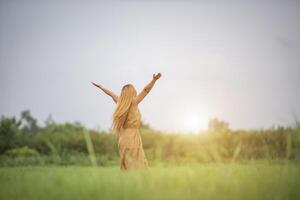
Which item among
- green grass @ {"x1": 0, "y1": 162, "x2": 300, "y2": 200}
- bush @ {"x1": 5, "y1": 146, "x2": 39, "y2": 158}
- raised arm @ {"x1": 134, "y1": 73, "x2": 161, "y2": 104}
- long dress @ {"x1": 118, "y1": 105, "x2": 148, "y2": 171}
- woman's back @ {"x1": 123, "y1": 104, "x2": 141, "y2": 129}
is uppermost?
raised arm @ {"x1": 134, "y1": 73, "x2": 161, "y2": 104}

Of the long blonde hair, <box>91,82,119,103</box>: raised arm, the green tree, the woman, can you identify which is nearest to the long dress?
the woman

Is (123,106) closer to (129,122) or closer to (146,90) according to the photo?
(129,122)

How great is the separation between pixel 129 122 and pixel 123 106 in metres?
0.29

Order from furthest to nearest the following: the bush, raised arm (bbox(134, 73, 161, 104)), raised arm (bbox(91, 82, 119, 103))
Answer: the bush → raised arm (bbox(91, 82, 119, 103)) → raised arm (bbox(134, 73, 161, 104))

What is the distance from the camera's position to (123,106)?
7.45 meters

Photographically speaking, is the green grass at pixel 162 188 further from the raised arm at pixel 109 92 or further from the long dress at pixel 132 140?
the raised arm at pixel 109 92

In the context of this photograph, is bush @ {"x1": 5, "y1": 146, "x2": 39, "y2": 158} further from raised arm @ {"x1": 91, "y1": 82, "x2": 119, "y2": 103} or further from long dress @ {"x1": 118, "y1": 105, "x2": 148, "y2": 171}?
long dress @ {"x1": 118, "y1": 105, "x2": 148, "y2": 171}

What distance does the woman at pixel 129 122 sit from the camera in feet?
24.3

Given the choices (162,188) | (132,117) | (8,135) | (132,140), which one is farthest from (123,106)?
(8,135)

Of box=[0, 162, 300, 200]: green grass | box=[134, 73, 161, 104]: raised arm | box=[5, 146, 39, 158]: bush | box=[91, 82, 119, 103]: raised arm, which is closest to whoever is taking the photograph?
box=[0, 162, 300, 200]: green grass

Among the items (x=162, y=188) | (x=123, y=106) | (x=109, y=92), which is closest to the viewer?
(x=162, y=188)

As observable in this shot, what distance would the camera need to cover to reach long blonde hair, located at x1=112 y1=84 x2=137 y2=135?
24.3ft

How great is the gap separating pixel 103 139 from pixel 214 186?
1610 centimetres

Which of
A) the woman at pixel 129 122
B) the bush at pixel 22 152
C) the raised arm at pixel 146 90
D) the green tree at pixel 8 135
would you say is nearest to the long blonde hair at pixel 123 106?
the woman at pixel 129 122
